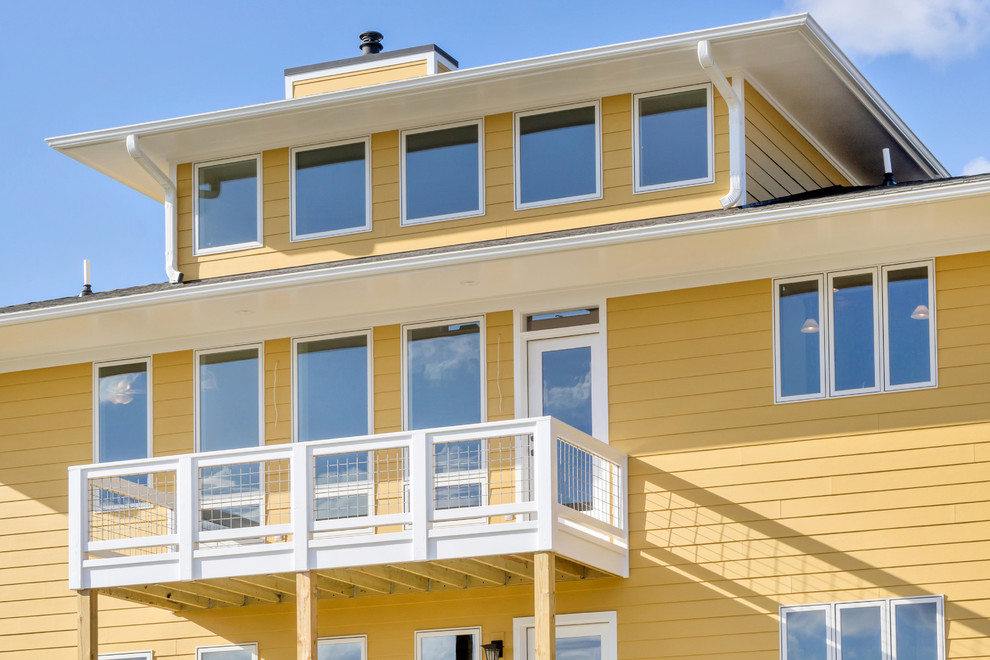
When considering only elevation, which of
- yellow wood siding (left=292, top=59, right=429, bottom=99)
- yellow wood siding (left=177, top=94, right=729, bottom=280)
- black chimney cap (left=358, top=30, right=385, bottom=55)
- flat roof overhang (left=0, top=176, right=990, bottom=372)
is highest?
black chimney cap (left=358, top=30, right=385, bottom=55)

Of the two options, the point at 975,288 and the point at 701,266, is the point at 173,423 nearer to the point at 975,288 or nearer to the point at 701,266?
the point at 701,266

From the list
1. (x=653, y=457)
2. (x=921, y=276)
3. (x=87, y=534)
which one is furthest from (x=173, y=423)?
(x=921, y=276)

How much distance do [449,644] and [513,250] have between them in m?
4.09

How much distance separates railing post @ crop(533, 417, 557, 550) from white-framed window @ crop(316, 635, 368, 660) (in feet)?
10.7

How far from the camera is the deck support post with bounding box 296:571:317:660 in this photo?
12734 mm

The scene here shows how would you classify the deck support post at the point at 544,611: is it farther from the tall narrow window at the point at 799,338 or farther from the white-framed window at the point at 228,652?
the white-framed window at the point at 228,652

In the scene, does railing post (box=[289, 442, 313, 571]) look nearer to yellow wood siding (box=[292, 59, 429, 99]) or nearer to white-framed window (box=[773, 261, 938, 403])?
white-framed window (box=[773, 261, 938, 403])

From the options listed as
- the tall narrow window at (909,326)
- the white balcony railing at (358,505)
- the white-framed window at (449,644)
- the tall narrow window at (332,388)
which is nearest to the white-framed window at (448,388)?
the white balcony railing at (358,505)

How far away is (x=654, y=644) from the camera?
13.4 meters

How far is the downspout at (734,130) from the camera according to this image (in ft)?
45.6

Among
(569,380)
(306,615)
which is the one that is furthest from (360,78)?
(306,615)

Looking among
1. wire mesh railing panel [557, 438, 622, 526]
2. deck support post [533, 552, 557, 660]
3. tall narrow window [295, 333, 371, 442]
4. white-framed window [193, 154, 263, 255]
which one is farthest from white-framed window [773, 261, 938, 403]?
white-framed window [193, 154, 263, 255]

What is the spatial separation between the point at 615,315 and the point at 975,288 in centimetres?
344

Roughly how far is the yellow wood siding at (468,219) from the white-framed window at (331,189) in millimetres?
88
